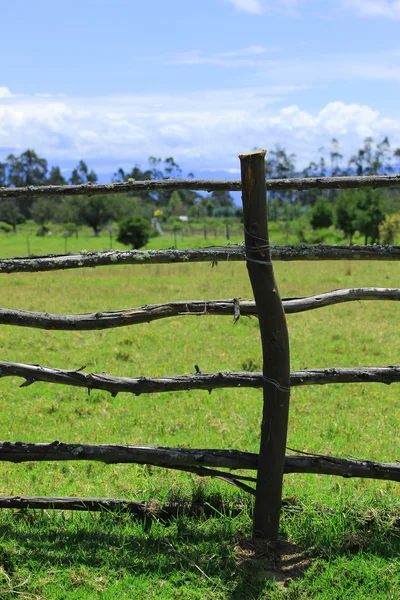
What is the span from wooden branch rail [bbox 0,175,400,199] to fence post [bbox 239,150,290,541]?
0.74 m

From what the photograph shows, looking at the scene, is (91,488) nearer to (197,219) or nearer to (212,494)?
(212,494)

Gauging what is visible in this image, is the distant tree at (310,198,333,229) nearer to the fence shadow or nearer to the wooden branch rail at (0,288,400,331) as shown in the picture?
the wooden branch rail at (0,288,400,331)

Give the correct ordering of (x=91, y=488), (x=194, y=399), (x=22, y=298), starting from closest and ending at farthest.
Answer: (x=91, y=488)
(x=194, y=399)
(x=22, y=298)

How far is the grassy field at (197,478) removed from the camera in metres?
3.38

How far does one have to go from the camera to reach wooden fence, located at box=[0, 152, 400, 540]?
134 inches

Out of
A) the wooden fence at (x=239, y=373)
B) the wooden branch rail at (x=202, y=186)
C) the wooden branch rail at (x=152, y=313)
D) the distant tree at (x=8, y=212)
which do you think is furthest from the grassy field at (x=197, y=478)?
the distant tree at (x=8, y=212)

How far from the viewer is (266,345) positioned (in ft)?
11.3

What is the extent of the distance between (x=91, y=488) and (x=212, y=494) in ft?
3.27

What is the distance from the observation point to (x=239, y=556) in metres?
3.51

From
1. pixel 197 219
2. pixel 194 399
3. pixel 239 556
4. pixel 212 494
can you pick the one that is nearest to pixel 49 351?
pixel 194 399

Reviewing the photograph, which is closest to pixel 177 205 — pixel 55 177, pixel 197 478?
pixel 55 177

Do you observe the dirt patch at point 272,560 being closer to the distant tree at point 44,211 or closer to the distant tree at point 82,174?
the distant tree at point 44,211

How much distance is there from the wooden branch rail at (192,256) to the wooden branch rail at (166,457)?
1.12 meters

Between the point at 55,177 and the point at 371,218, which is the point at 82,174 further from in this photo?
the point at 371,218
